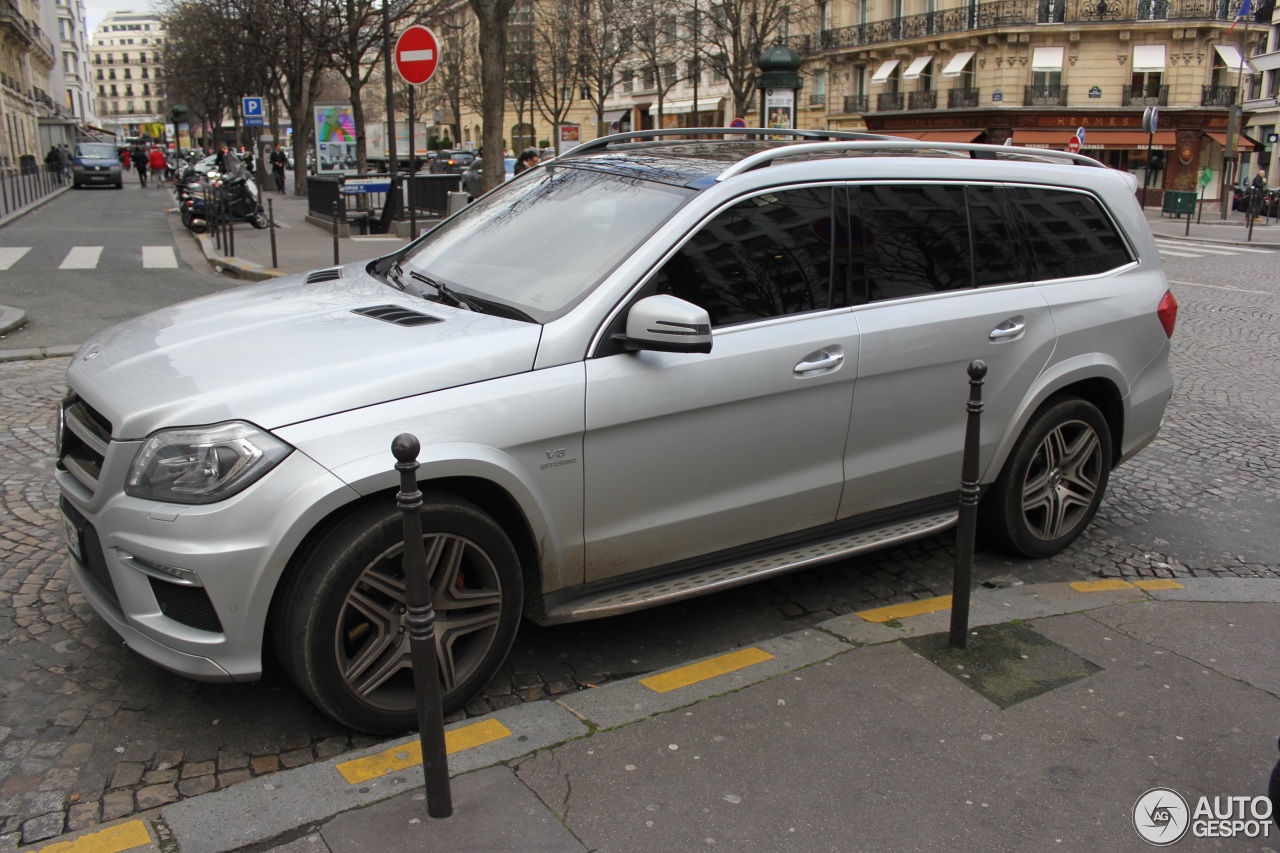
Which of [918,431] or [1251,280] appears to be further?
[1251,280]

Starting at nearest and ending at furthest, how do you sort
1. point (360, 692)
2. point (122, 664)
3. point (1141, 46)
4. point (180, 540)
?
point (180, 540) < point (360, 692) < point (122, 664) < point (1141, 46)

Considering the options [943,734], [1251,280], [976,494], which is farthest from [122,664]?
[1251,280]

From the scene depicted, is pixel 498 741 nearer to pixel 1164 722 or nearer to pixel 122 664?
pixel 122 664

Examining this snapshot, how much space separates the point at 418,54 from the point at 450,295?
10.4m

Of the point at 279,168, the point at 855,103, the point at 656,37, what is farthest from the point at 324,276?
the point at 855,103

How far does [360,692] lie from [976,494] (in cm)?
222

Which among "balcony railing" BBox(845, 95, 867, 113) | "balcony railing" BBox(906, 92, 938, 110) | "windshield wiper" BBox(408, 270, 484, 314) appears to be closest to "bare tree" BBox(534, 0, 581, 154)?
"balcony railing" BBox(845, 95, 867, 113)

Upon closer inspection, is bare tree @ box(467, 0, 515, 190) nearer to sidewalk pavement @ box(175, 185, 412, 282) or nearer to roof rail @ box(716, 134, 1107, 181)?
sidewalk pavement @ box(175, 185, 412, 282)

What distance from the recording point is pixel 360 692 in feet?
10.9

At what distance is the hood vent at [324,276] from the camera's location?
15.3 ft

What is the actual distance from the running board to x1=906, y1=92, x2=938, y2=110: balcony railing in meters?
48.8

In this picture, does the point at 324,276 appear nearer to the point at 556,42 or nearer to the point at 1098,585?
the point at 1098,585

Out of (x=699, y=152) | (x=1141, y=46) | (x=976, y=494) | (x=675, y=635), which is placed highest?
(x=1141, y=46)

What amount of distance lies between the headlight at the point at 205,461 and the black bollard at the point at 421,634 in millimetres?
471
